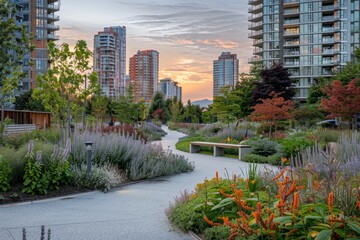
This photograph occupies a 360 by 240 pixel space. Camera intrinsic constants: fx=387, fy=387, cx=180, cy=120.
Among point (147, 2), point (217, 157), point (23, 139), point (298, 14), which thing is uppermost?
point (298, 14)

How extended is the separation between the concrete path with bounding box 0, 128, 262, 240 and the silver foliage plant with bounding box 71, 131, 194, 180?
1.22 m

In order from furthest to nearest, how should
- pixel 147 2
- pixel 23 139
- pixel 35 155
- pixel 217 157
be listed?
pixel 147 2
pixel 217 157
pixel 23 139
pixel 35 155

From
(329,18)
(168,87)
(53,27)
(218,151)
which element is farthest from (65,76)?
(168,87)

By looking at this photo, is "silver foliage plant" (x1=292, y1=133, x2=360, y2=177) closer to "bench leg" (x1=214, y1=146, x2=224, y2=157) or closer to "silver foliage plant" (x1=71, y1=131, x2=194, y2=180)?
"silver foliage plant" (x1=71, y1=131, x2=194, y2=180)

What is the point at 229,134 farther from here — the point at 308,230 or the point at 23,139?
the point at 308,230

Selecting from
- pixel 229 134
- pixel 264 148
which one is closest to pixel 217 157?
pixel 264 148


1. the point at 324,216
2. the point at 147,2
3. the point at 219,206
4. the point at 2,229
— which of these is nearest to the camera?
the point at 324,216

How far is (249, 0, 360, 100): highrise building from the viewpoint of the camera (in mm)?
74500

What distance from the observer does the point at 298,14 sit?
7925cm

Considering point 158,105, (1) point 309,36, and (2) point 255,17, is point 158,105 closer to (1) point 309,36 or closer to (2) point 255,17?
(1) point 309,36

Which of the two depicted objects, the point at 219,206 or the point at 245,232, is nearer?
the point at 245,232

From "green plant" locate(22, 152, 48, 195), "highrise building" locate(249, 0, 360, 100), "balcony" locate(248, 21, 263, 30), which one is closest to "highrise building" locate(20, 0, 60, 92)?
"balcony" locate(248, 21, 263, 30)

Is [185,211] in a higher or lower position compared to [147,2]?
lower

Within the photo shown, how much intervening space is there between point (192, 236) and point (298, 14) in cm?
8153
